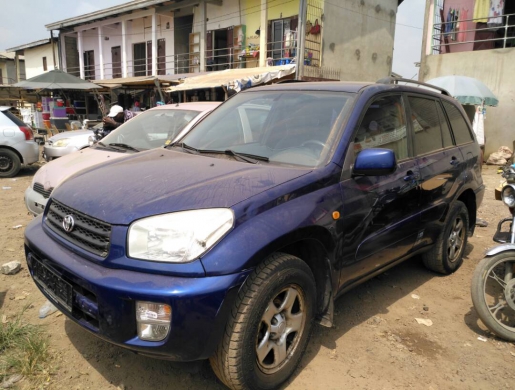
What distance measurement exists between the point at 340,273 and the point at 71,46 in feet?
95.9

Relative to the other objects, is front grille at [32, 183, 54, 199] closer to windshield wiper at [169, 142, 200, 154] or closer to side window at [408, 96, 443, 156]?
windshield wiper at [169, 142, 200, 154]

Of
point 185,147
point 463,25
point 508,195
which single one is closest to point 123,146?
point 185,147

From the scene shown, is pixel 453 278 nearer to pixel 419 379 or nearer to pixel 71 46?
pixel 419 379

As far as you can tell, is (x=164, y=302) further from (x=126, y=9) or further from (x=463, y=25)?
(x=126, y=9)

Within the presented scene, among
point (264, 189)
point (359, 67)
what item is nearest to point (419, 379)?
point (264, 189)

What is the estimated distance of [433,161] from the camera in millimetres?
3535

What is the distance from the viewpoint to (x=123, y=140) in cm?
546

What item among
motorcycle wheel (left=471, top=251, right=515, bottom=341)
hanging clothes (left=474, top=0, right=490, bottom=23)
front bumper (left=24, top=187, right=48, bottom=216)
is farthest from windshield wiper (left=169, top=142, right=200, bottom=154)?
hanging clothes (left=474, top=0, right=490, bottom=23)

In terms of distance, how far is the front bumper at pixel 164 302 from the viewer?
1886 mm

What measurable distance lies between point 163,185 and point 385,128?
180 centimetres

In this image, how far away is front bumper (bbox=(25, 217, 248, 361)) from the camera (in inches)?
74.2

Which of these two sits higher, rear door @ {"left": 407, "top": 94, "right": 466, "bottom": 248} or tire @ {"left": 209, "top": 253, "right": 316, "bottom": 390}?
rear door @ {"left": 407, "top": 94, "right": 466, "bottom": 248}

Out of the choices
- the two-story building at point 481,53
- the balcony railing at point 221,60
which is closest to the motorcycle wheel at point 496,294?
the two-story building at point 481,53

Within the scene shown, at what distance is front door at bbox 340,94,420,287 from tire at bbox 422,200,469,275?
694mm
